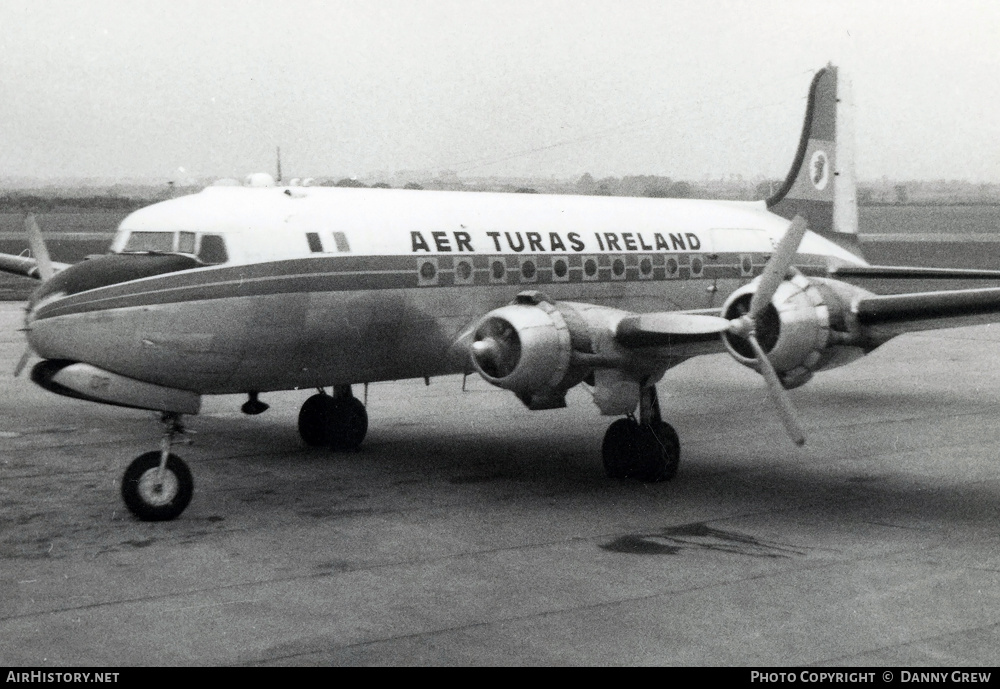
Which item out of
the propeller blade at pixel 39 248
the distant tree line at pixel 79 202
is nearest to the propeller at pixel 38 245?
the propeller blade at pixel 39 248

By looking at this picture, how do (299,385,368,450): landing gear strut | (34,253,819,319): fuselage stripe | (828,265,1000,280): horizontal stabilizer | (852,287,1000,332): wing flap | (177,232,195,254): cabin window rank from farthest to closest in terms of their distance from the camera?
(828,265,1000,280): horizontal stabilizer < (299,385,368,450): landing gear strut < (177,232,195,254): cabin window < (852,287,1000,332): wing flap < (34,253,819,319): fuselage stripe

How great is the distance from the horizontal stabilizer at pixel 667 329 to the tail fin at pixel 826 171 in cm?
657

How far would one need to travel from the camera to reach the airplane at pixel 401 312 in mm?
11492

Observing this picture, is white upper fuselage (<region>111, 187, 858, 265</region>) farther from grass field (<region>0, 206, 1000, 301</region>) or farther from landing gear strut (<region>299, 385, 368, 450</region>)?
grass field (<region>0, 206, 1000, 301</region>)

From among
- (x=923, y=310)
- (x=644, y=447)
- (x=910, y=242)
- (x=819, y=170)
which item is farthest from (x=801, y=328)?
(x=910, y=242)

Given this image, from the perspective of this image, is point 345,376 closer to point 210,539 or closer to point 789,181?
point 210,539

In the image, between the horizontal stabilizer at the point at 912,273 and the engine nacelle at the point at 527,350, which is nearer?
the engine nacelle at the point at 527,350

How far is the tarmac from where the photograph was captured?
8.03 m

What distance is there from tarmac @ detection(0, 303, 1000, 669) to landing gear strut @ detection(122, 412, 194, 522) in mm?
186

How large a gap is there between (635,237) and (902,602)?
295 inches

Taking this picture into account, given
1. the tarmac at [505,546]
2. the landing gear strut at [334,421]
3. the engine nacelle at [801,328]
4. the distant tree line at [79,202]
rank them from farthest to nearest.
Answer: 1. the distant tree line at [79,202]
2. the landing gear strut at [334,421]
3. the engine nacelle at [801,328]
4. the tarmac at [505,546]

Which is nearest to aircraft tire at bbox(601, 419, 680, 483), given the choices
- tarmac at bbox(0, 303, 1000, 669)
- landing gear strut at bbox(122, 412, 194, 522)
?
tarmac at bbox(0, 303, 1000, 669)

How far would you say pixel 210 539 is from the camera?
10.9 meters

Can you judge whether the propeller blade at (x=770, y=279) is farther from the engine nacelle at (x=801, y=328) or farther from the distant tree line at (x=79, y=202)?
the distant tree line at (x=79, y=202)
